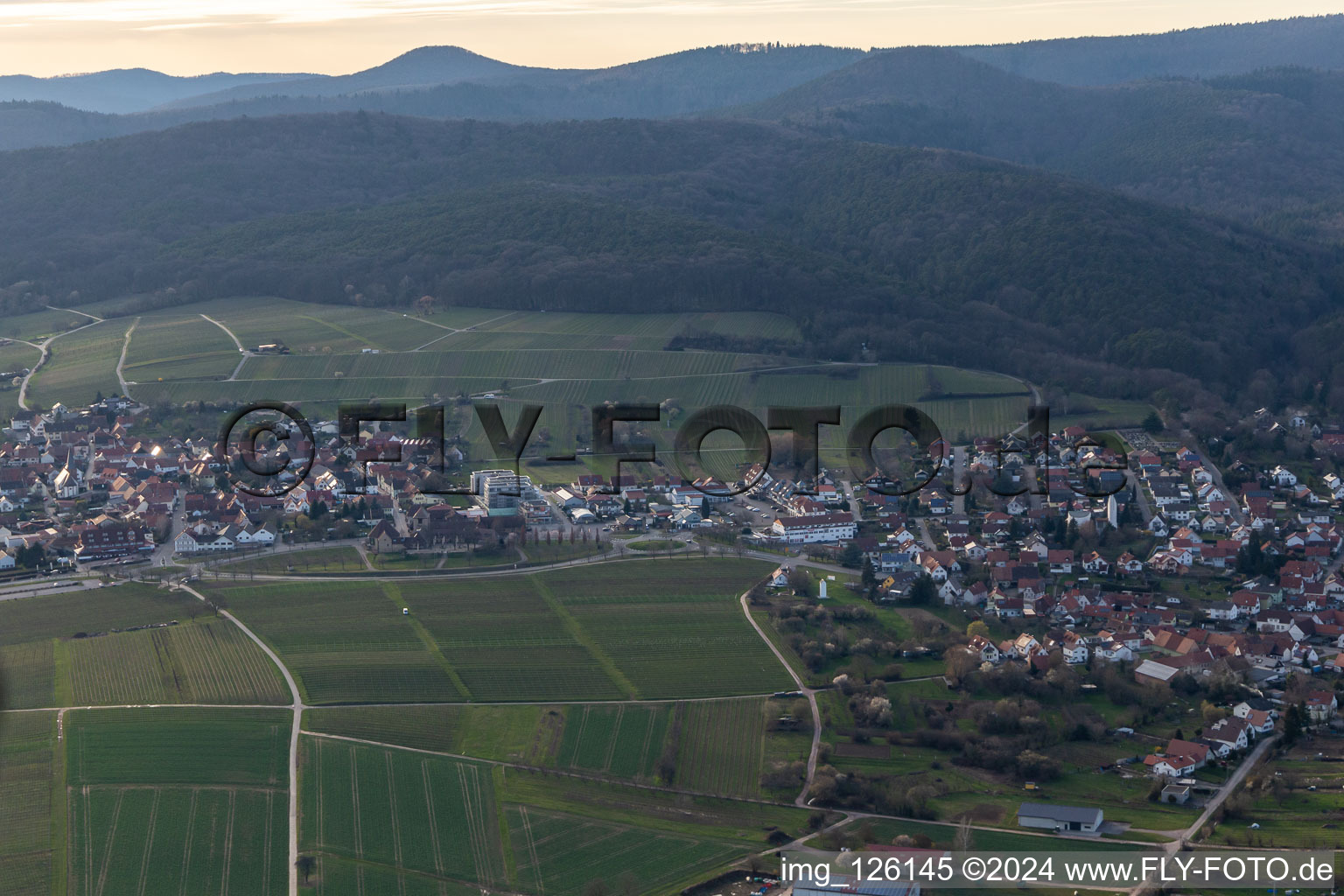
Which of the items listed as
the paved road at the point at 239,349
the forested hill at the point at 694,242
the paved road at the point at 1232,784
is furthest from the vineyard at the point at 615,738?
the forested hill at the point at 694,242

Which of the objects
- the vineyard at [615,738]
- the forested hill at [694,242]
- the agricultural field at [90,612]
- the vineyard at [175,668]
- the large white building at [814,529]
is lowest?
the vineyard at [615,738]

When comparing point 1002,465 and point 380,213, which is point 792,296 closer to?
point 1002,465

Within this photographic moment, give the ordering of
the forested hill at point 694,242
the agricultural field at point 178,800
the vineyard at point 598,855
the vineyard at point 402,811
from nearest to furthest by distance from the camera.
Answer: the agricultural field at point 178,800
the vineyard at point 598,855
the vineyard at point 402,811
the forested hill at point 694,242

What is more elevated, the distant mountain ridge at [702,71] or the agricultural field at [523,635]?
the distant mountain ridge at [702,71]

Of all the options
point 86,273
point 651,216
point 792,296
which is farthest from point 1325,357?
point 86,273

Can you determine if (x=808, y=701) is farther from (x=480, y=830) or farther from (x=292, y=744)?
(x=292, y=744)

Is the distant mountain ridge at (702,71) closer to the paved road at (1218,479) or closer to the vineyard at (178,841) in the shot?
the paved road at (1218,479)

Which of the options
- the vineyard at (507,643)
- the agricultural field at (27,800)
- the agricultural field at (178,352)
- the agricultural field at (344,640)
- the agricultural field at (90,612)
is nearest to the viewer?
the agricultural field at (27,800)

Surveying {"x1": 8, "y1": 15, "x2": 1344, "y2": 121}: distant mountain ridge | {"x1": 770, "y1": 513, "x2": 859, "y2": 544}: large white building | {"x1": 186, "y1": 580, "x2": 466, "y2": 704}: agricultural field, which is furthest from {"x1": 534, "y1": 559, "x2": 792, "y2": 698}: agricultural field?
{"x1": 8, "y1": 15, "x2": 1344, "y2": 121}: distant mountain ridge

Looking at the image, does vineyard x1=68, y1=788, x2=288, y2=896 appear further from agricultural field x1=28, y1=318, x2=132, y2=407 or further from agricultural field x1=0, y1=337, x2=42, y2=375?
agricultural field x1=0, y1=337, x2=42, y2=375
